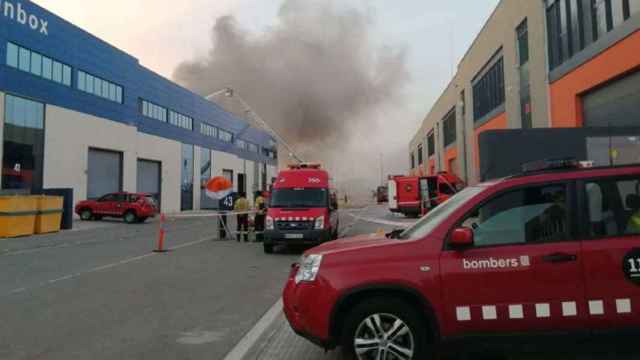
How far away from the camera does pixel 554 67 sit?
20594 mm

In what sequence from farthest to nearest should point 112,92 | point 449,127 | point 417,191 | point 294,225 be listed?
point 449,127, point 112,92, point 417,191, point 294,225

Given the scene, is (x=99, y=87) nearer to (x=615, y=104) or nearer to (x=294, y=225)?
(x=294, y=225)

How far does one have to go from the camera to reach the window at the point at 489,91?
30.2 meters

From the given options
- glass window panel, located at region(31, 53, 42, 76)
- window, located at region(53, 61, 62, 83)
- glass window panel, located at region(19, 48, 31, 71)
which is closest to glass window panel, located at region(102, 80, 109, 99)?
window, located at region(53, 61, 62, 83)

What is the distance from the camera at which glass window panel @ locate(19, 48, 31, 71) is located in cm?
2759

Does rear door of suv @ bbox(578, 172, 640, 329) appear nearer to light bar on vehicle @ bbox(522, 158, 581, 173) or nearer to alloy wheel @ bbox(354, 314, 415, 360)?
light bar on vehicle @ bbox(522, 158, 581, 173)

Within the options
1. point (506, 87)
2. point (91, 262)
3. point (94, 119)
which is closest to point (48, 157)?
point (94, 119)

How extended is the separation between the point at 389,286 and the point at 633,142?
8.68 meters

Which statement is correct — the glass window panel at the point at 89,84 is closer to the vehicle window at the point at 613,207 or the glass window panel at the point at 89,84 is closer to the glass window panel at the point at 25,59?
the glass window panel at the point at 25,59

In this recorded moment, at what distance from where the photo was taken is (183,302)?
7.27m

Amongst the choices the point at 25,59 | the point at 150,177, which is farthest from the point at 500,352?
the point at 150,177

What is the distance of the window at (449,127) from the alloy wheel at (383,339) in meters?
45.1

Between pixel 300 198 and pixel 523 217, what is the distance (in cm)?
1028

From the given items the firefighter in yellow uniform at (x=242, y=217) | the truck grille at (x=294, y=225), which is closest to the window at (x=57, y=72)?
the firefighter in yellow uniform at (x=242, y=217)
